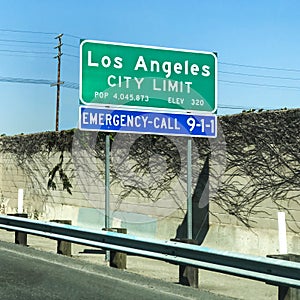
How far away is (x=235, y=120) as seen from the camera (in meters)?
11.9

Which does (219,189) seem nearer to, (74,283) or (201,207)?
(201,207)

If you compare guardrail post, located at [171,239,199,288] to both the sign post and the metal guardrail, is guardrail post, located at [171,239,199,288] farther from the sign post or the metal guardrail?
the sign post

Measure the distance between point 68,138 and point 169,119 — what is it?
6117 millimetres

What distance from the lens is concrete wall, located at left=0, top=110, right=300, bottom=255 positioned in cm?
1091

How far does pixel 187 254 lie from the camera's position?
8.00 m

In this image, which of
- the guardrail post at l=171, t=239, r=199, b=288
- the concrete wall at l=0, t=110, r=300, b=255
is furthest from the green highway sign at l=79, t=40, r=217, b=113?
the guardrail post at l=171, t=239, r=199, b=288

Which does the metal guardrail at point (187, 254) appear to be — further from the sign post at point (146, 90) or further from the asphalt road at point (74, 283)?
the sign post at point (146, 90)

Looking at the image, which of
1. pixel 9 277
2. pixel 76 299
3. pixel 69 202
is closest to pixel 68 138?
pixel 69 202

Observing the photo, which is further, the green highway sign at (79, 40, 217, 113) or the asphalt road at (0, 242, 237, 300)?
the green highway sign at (79, 40, 217, 113)

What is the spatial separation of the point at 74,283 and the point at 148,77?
4868 mm

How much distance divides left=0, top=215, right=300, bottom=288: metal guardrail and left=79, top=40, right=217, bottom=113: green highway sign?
2.52 m

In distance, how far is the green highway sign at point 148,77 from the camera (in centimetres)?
1136

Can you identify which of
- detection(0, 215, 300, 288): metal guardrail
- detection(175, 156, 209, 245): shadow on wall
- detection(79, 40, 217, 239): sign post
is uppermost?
detection(79, 40, 217, 239): sign post

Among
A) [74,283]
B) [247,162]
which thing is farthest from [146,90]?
[74,283]
